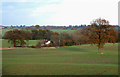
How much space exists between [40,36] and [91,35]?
44.0 meters

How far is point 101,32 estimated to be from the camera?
34.7 metres

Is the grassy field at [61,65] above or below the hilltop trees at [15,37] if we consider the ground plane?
below

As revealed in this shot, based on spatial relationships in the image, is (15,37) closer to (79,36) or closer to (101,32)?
(79,36)

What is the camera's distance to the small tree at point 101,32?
1352 inches

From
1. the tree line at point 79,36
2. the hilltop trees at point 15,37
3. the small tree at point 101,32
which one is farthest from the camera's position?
the hilltop trees at point 15,37

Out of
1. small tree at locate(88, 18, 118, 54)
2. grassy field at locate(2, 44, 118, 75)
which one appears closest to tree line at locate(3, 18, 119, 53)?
small tree at locate(88, 18, 118, 54)

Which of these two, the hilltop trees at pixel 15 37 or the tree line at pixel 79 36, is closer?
the tree line at pixel 79 36

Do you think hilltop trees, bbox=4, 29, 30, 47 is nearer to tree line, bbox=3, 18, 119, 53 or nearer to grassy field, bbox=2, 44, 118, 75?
tree line, bbox=3, 18, 119, 53

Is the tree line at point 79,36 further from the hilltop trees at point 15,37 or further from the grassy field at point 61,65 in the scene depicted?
the grassy field at point 61,65

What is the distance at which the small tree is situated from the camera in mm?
34344

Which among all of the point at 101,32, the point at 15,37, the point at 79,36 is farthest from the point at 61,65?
the point at 79,36

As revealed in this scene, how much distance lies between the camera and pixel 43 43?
6216 cm

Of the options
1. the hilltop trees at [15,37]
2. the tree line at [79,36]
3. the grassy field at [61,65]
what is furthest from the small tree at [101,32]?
the hilltop trees at [15,37]

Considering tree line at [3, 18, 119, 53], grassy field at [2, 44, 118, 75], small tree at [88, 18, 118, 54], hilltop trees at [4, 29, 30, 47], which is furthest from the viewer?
hilltop trees at [4, 29, 30, 47]
